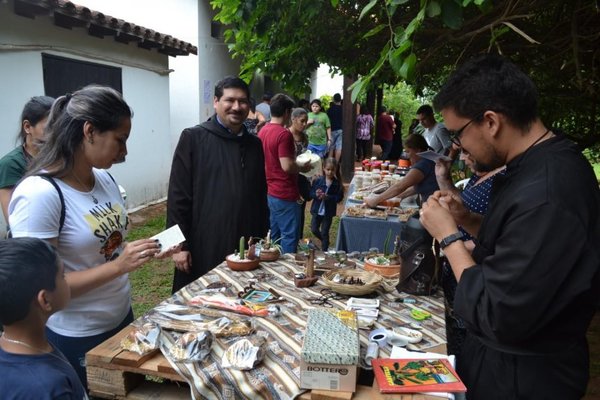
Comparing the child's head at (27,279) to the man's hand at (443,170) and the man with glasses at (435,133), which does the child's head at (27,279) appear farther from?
the man with glasses at (435,133)

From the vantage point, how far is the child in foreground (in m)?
1.09

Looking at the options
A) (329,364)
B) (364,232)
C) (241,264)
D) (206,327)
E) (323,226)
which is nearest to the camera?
(329,364)

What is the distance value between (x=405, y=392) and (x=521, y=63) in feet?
11.5

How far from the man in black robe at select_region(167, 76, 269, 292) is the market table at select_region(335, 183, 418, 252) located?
1.71 metres

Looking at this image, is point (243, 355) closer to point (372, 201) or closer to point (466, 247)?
point (466, 247)

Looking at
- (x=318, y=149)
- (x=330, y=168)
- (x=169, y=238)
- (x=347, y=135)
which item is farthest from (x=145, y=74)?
(x=169, y=238)

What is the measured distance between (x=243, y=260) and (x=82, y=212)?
99 centimetres

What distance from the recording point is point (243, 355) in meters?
1.51

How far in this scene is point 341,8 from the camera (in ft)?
11.3

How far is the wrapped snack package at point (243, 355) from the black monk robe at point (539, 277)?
71cm

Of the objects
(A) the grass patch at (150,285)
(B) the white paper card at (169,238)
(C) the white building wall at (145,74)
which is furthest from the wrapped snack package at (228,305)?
(C) the white building wall at (145,74)

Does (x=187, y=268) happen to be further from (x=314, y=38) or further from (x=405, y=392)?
(x=314, y=38)

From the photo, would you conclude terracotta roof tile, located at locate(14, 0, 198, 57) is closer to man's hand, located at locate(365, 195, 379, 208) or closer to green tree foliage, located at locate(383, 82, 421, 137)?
man's hand, located at locate(365, 195, 379, 208)

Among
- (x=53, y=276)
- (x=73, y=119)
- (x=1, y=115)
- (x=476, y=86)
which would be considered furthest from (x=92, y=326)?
(x=1, y=115)
